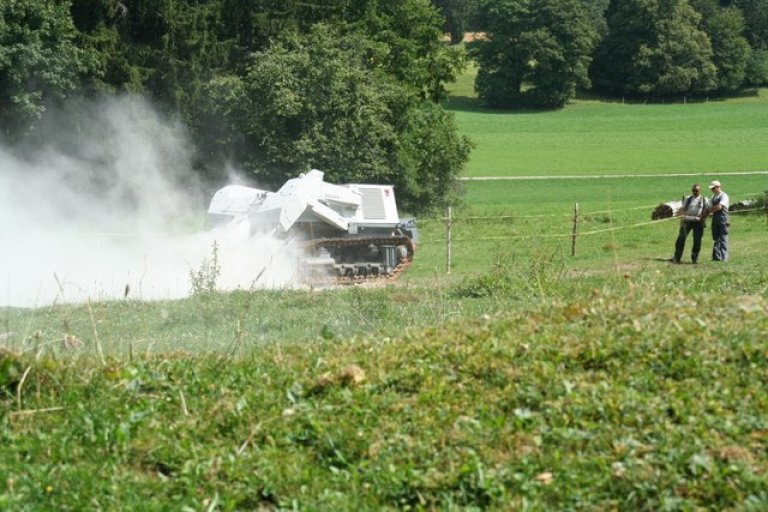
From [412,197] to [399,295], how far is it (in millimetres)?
25963

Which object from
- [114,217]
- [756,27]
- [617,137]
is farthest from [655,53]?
[114,217]

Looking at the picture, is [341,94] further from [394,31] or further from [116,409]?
[116,409]

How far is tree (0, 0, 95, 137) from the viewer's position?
33875 millimetres

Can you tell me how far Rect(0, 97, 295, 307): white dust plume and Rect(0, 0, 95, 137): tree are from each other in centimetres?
137

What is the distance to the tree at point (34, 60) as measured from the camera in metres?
33.9

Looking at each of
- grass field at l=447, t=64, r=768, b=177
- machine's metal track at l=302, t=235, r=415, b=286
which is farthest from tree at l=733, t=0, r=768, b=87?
machine's metal track at l=302, t=235, r=415, b=286

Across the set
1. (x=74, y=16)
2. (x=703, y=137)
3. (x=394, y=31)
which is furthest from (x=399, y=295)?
(x=703, y=137)

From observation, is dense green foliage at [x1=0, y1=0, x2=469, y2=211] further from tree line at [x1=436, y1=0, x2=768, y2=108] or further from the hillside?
tree line at [x1=436, y1=0, x2=768, y2=108]

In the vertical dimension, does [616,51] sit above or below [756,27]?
below

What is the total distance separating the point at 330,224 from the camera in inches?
1011

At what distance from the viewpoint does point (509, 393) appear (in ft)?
22.1

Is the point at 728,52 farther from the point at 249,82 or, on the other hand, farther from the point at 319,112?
the point at 249,82

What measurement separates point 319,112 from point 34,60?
8.91m

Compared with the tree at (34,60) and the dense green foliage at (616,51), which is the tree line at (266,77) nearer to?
the tree at (34,60)
